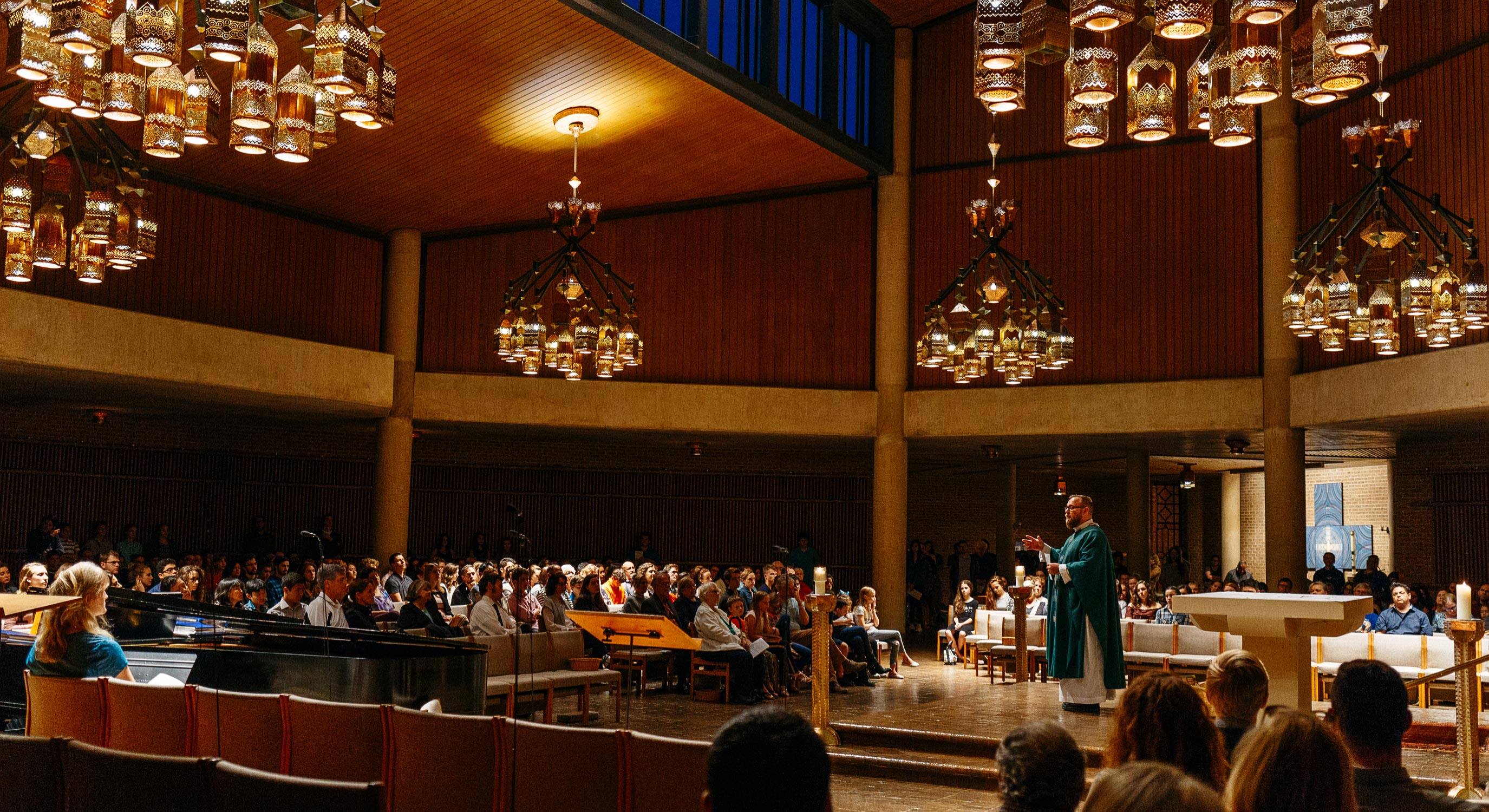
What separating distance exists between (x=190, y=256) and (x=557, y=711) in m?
7.66

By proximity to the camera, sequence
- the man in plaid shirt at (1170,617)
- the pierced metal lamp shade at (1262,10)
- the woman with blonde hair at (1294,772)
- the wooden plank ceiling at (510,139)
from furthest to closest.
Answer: the man in plaid shirt at (1170,617), the wooden plank ceiling at (510,139), the pierced metal lamp shade at (1262,10), the woman with blonde hair at (1294,772)

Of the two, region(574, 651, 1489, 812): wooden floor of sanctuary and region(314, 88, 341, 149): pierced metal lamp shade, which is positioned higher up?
region(314, 88, 341, 149): pierced metal lamp shade

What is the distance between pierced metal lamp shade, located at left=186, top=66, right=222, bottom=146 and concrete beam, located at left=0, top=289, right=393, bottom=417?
28.5 feet

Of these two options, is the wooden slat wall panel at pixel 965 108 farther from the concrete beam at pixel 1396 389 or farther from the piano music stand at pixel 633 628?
the piano music stand at pixel 633 628

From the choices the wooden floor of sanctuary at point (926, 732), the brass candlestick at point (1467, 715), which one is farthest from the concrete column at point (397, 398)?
the brass candlestick at point (1467, 715)

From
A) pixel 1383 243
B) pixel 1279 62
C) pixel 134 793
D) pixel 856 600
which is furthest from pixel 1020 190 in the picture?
pixel 134 793

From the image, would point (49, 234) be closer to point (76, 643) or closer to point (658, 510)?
point (76, 643)

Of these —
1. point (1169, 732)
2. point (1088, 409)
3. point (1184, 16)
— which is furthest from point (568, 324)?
point (1169, 732)

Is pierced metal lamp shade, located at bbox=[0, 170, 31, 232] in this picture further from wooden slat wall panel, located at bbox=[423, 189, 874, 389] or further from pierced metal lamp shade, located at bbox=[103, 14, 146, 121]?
wooden slat wall panel, located at bbox=[423, 189, 874, 389]

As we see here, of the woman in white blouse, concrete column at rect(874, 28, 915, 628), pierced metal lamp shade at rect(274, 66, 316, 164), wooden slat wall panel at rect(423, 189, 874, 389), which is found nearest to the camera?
pierced metal lamp shade at rect(274, 66, 316, 164)

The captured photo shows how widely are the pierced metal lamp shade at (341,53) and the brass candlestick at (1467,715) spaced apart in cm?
568

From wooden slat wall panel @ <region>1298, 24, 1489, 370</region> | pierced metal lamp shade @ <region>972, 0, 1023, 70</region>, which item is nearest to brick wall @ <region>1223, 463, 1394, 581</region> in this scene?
wooden slat wall panel @ <region>1298, 24, 1489, 370</region>

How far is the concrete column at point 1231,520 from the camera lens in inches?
966

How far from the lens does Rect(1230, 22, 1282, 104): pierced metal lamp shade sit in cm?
406
